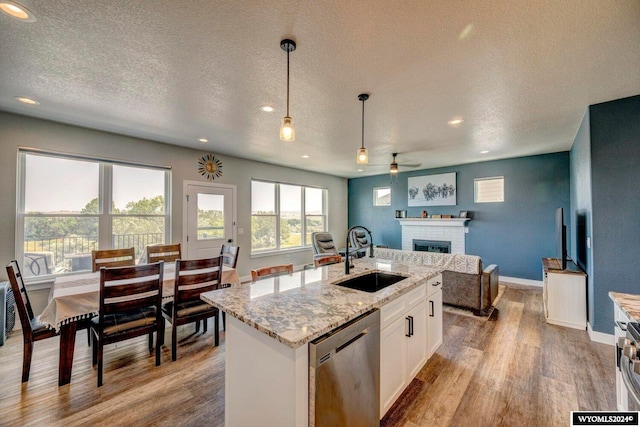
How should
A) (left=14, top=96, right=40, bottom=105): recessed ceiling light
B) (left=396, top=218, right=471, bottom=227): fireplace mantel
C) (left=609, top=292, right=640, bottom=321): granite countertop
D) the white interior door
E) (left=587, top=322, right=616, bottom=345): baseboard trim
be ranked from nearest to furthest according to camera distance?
(left=609, top=292, right=640, bottom=321): granite countertop, (left=14, top=96, right=40, bottom=105): recessed ceiling light, (left=587, top=322, right=616, bottom=345): baseboard trim, the white interior door, (left=396, top=218, right=471, bottom=227): fireplace mantel

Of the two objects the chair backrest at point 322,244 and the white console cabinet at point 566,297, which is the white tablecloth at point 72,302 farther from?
the white console cabinet at point 566,297

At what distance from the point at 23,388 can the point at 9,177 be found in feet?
8.50

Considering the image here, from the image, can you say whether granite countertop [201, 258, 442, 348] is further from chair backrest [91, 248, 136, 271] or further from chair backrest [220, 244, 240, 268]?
chair backrest [91, 248, 136, 271]

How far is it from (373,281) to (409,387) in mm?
928

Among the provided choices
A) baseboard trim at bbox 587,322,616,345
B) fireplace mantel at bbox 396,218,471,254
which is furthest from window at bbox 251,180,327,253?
baseboard trim at bbox 587,322,616,345

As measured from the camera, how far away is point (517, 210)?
564cm

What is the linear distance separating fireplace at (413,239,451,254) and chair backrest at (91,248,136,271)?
625 cm

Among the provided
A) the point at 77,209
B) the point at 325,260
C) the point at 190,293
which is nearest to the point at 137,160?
the point at 77,209

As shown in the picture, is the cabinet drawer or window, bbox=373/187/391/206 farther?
window, bbox=373/187/391/206

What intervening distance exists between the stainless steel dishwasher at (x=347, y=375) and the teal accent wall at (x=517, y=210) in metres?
5.56

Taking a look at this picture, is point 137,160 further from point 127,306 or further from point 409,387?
point 409,387

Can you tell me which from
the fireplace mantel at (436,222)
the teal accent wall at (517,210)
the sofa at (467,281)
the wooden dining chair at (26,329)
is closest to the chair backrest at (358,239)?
the fireplace mantel at (436,222)

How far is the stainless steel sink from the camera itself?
96.7 inches

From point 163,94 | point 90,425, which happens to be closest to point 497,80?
point 163,94
